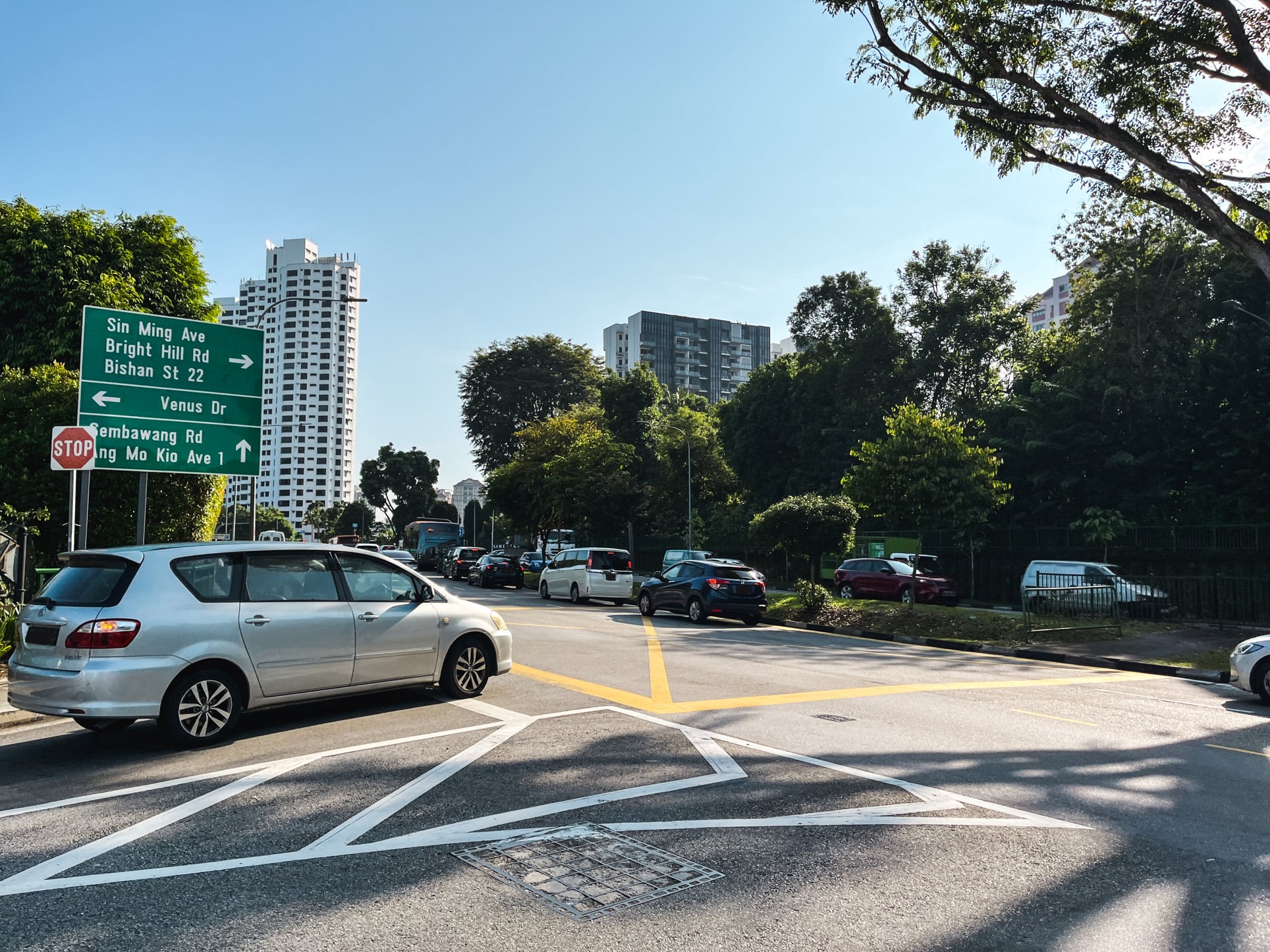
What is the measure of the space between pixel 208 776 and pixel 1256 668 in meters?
11.7

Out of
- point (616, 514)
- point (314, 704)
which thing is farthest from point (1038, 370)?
point (314, 704)

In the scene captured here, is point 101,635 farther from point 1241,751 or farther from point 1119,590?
point 1119,590

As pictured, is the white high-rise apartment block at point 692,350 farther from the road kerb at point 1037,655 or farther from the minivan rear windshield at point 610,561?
the road kerb at point 1037,655

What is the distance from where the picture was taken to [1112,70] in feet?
54.9

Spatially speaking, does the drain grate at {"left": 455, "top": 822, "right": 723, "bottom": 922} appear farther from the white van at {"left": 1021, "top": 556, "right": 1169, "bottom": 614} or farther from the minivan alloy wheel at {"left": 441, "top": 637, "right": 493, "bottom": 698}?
the white van at {"left": 1021, "top": 556, "right": 1169, "bottom": 614}

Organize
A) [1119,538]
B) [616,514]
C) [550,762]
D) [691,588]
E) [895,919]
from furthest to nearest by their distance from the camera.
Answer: [616,514] < [1119,538] < [691,588] < [550,762] < [895,919]

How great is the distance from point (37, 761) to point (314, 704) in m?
2.70

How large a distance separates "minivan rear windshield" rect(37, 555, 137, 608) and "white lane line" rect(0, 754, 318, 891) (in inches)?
77.4

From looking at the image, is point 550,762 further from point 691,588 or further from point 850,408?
point 850,408

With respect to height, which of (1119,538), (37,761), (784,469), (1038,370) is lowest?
(37,761)

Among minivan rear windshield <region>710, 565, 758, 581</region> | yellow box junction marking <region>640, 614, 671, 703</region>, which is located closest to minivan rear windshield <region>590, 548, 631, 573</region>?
minivan rear windshield <region>710, 565, 758, 581</region>

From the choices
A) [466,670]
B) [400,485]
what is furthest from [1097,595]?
[400,485]

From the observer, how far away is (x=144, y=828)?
5289mm

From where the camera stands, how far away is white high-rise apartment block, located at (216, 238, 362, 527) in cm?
14950
